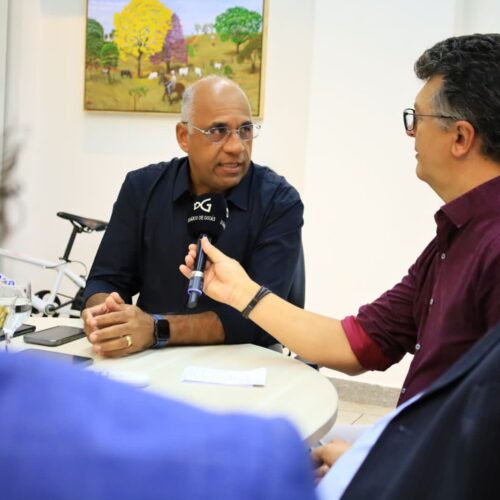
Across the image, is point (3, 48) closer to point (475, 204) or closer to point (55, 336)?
point (55, 336)

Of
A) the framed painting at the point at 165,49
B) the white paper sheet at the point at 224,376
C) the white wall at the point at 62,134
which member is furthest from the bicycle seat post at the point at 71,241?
the white paper sheet at the point at 224,376

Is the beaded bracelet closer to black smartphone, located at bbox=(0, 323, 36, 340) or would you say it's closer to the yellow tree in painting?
black smartphone, located at bbox=(0, 323, 36, 340)

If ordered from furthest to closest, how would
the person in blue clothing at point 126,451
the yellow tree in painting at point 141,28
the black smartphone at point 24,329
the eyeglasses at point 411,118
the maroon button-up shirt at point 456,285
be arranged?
the yellow tree in painting at point 141,28, the black smartphone at point 24,329, the eyeglasses at point 411,118, the maroon button-up shirt at point 456,285, the person in blue clothing at point 126,451

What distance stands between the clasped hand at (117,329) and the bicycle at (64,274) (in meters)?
2.13

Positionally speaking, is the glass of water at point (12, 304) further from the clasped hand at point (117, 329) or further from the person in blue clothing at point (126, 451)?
the person in blue clothing at point (126, 451)

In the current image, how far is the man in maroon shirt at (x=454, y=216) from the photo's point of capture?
1287 millimetres

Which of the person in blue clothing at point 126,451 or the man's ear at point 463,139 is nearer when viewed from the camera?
the person in blue clothing at point 126,451

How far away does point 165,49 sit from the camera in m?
3.88

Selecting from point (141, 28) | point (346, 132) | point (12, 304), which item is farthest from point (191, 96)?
point (141, 28)

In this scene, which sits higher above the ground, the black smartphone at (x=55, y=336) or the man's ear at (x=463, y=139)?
the man's ear at (x=463, y=139)

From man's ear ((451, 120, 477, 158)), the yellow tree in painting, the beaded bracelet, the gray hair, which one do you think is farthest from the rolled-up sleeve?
the yellow tree in painting

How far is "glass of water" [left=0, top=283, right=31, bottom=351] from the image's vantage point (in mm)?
1482

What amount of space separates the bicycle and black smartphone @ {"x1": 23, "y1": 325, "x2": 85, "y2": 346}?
197 cm

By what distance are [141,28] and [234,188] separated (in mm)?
2203
